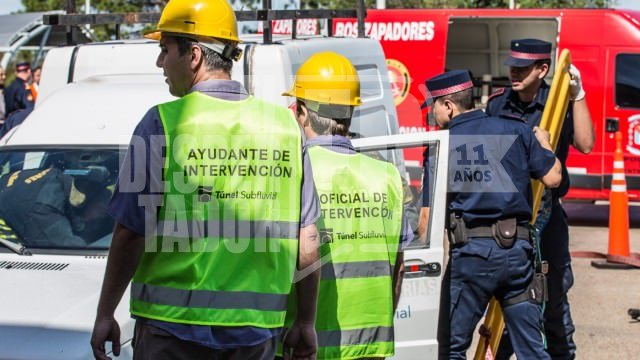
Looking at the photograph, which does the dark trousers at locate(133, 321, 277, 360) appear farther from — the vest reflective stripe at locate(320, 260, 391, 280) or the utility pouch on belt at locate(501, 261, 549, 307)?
the utility pouch on belt at locate(501, 261, 549, 307)

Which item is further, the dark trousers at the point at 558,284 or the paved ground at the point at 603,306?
the paved ground at the point at 603,306

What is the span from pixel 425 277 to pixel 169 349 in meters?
2.30

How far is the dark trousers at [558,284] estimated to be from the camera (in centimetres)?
543

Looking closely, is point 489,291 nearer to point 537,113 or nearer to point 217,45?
point 537,113

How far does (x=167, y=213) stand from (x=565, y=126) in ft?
11.1

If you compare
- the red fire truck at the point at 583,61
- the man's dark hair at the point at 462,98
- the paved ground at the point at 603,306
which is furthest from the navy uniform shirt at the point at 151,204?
the red fire truck at the point at 583,61

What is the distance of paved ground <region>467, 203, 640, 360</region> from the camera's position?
6.52 meters

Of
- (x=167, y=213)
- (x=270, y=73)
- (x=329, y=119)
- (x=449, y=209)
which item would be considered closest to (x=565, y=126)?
(x=449, y=209)

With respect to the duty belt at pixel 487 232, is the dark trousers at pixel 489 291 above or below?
below

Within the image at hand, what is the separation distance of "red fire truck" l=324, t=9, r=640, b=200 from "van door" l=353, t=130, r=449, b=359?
6.87 meters

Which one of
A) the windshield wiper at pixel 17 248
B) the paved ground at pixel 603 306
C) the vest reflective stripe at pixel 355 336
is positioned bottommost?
the paved ground at pixel 603 306

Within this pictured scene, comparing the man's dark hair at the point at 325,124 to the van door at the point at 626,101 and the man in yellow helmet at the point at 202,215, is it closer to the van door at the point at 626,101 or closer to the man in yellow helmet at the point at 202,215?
the man in yellow helmet at the point at 202,215

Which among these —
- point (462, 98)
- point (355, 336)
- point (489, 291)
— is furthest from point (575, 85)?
point (355, 336)

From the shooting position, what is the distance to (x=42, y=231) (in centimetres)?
480
